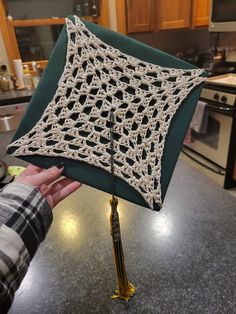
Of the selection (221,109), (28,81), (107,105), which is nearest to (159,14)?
(221,109)

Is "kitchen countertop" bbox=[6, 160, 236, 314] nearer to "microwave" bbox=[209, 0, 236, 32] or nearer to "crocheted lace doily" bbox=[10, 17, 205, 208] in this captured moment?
"crocheted lace doily" bbox=[10, 17, 205, 208]

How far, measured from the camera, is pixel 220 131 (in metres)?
2.13

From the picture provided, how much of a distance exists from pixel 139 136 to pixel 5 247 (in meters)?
0.26

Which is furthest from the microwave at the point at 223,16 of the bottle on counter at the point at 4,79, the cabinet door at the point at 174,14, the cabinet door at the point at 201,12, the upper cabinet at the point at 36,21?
the bottle on counter at the point at 4,79

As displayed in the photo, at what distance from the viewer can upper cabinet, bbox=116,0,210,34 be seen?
240 cm

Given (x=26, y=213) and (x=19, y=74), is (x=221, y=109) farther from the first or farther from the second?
(x=26, y=213)

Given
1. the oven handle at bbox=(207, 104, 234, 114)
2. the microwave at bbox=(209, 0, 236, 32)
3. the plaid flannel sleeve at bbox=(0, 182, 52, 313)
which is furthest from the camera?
the microwave at bbox=(209, 0, 236, 32)

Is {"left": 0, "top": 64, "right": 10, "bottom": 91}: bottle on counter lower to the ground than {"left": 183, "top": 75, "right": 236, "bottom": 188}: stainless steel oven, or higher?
higher

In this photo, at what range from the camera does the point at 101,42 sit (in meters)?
0.42

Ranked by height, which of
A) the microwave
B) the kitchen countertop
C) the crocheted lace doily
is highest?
the microwave

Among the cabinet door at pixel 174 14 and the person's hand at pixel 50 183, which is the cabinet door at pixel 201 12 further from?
the person's hand at pixel 50 183

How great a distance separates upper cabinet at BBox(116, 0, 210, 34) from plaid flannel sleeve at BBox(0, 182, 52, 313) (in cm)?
245

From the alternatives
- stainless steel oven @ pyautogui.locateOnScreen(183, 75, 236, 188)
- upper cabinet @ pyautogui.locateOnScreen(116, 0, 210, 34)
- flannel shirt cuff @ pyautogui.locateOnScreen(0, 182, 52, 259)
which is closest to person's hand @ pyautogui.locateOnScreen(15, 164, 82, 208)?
flannel shirt cuff @ pyautogui.locateOnScreen(0, 182, 52, 259)

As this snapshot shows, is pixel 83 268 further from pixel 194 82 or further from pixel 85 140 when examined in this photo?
pixel 194 82
